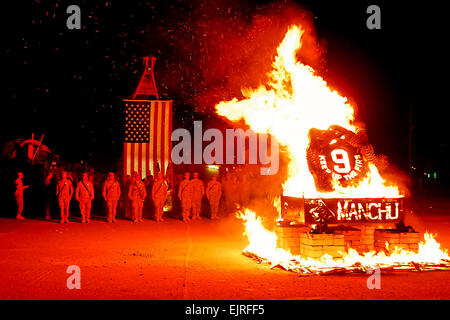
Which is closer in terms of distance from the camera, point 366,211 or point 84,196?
point 366,211

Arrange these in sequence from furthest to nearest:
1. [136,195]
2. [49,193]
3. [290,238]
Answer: [49,193] < [136,195] < [290,238]

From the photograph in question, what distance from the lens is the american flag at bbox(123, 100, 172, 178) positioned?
65.5ft

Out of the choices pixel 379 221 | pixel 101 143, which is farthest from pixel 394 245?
pixel 101 143

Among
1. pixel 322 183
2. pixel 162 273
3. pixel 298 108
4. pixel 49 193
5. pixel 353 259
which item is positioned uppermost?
pixel 298 108

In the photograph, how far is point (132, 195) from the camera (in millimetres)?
19109

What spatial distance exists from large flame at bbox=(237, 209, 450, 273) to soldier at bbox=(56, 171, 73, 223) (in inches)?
325

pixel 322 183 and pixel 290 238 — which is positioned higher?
pixel 322 183

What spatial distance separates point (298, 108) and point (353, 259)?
3.59m

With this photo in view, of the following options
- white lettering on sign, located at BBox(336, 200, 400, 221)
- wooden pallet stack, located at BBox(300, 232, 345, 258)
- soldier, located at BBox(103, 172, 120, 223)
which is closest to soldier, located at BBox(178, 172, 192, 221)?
soldier, located at BBox(103, 172, 120, 223)

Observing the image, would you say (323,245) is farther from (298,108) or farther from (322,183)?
(298,108)

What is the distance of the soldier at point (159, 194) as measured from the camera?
19328mm

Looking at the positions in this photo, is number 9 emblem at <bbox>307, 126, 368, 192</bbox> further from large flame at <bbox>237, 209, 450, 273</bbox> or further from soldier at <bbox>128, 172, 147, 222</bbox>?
soldier at <bbox>128, 172, 147, 222</bbox>

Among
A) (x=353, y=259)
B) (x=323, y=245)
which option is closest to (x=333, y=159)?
(x=323, y=245)

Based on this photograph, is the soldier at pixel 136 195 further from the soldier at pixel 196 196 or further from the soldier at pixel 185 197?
the soldier at pixel 196 196
